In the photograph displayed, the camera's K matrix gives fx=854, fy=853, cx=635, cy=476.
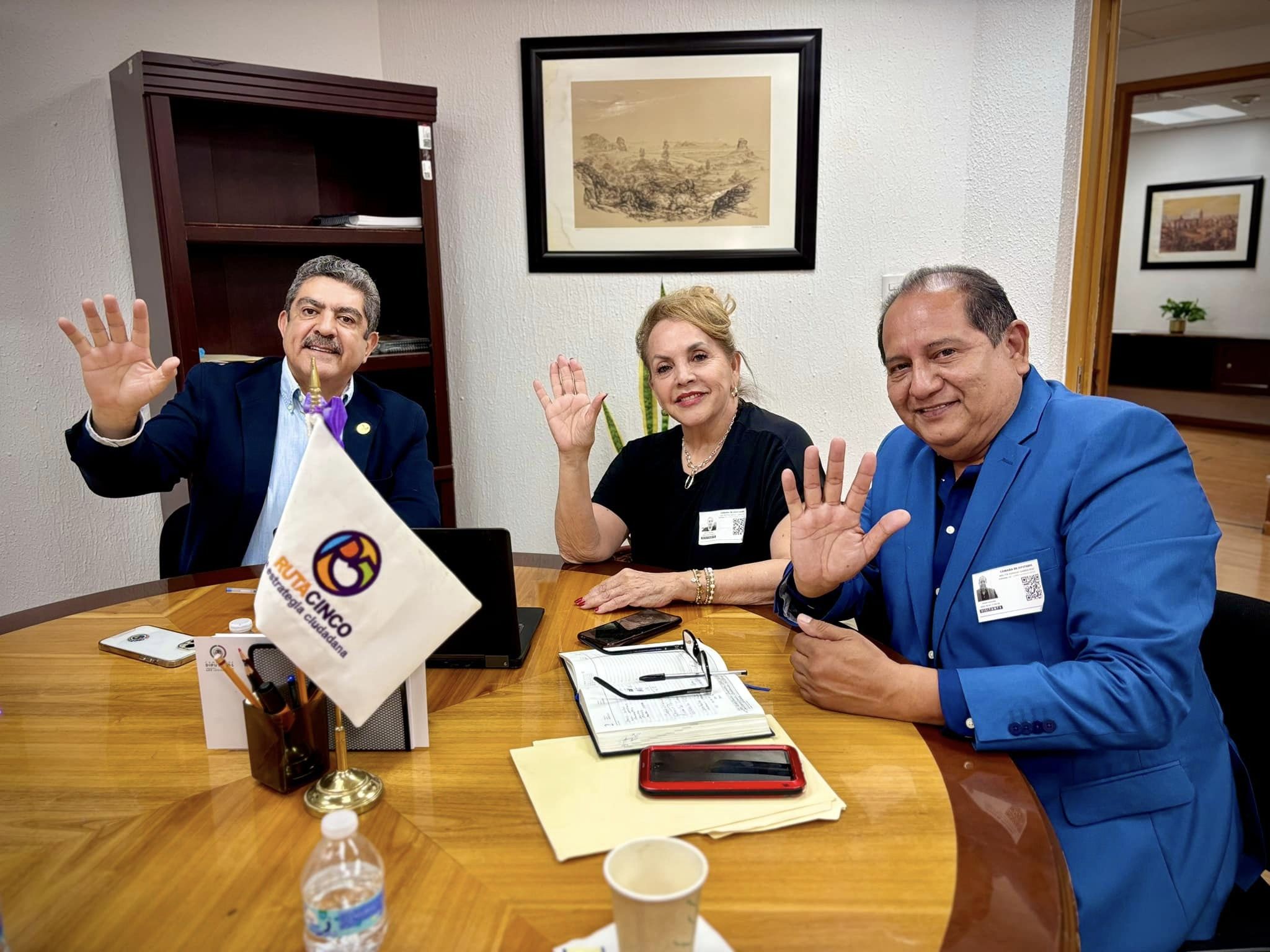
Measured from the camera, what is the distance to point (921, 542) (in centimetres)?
147

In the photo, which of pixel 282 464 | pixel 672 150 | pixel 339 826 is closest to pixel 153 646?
pixel 282 464

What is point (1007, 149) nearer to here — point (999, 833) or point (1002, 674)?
point (1002, 674)

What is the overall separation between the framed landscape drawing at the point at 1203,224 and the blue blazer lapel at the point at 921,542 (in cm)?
886

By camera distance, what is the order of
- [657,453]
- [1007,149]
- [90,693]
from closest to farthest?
[90,693] < [657,453] < [1007,149]

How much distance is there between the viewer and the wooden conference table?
2.73ft

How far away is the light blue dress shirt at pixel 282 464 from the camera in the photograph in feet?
7.27

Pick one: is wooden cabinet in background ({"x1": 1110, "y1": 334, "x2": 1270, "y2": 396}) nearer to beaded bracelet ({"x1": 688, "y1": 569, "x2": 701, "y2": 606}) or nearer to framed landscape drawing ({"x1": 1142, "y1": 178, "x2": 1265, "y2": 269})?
framed landscape drawing ({"x1": 1142, "y1": 178, "x2": 1265, "y2": 269})

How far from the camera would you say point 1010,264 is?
9.96 ft

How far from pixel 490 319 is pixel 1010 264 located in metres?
1.96

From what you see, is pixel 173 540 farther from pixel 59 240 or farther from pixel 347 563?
pixel 347 563

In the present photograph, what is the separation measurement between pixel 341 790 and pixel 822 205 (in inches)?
111

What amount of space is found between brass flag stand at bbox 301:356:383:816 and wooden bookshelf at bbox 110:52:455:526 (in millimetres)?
2033

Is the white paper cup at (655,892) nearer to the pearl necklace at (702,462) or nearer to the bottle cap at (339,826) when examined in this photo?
the bottle cap at (339,826)

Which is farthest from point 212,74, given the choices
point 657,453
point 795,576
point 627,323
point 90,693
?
point 795,576
